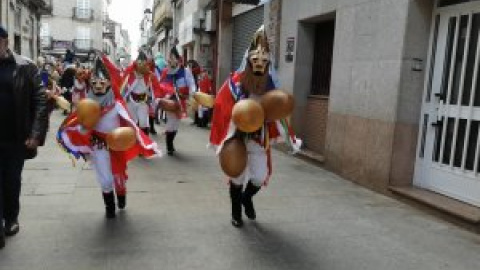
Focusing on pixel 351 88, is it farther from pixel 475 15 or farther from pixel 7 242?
pixel 7 242

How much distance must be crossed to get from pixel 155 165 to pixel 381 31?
3.93 metres

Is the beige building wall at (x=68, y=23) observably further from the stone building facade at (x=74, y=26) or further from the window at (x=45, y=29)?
the window at (x=45, y=29)

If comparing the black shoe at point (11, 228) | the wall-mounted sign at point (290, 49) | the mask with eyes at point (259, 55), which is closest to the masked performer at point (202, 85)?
the wall-mounted sign at point (290, 49)

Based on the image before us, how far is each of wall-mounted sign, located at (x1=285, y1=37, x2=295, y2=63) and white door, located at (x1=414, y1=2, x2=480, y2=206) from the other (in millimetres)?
3796

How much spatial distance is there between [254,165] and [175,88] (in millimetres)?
4470

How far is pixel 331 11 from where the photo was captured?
26.9ft

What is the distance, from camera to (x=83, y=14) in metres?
55.6

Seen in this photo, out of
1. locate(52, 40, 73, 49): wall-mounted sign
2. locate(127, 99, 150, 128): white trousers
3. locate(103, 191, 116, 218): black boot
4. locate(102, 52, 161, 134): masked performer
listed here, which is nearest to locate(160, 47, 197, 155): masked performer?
locate(102, 52, 161, 134): masked performer

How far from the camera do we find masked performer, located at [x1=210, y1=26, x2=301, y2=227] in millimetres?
4676

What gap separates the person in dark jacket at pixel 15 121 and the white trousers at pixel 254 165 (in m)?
1.85

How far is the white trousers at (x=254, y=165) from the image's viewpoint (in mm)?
4863

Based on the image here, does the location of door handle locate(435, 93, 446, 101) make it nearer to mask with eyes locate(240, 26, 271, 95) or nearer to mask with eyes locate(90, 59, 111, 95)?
mask with eyes locate(240, 26, 271, 95)

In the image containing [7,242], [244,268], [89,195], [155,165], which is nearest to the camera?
[244,268]

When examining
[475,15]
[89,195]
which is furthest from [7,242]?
[475,15]
